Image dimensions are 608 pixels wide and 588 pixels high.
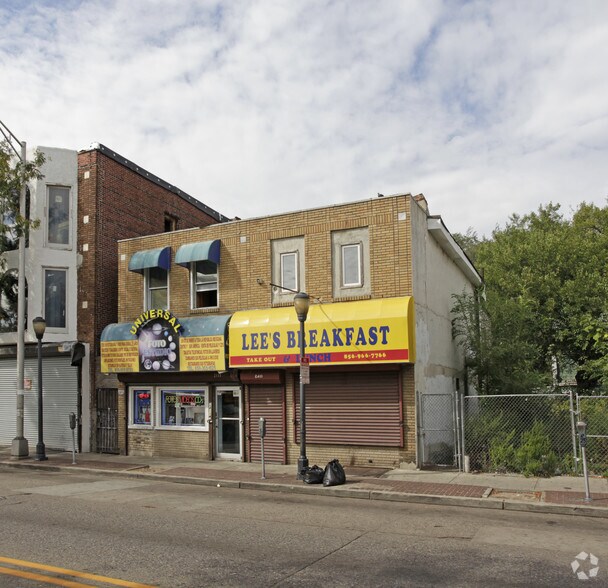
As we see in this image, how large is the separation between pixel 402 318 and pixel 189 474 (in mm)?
6165

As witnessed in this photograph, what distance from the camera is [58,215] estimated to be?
20.0m

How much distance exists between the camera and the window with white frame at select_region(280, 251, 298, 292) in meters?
16.7

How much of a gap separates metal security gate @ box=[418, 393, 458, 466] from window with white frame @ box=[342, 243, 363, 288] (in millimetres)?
3330

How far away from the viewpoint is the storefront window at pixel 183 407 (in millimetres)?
17609

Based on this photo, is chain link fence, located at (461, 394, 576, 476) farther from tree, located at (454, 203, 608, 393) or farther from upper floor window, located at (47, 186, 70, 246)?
upper floor window, located at (47, 186, 70, 246)

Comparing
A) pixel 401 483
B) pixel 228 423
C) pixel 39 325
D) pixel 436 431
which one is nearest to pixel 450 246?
pixel 436 431

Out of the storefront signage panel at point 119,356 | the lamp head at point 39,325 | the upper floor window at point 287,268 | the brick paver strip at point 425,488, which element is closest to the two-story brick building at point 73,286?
the storefront signage panel at point 119,356

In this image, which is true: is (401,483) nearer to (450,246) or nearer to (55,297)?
(450,246)

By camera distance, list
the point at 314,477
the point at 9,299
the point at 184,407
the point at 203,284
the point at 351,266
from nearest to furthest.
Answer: the point at 314,477 → the point at 351,266 → the point at 184,407 → the point at 203,284 → the point at 9,299

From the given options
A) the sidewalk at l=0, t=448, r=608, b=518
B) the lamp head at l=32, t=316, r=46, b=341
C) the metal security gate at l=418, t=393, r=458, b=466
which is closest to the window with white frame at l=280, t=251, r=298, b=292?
the metal security gate at l=418, t=393, r=458, b=466

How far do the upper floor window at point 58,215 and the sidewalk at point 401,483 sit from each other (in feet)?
23.3

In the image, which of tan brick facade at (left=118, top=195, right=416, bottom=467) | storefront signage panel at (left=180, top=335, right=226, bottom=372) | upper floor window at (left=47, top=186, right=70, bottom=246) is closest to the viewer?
tan brick facade at (left=118, top=195, right=416, bottom=467)

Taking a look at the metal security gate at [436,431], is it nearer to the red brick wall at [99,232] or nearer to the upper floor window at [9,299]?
the red brick wall at [99,232]

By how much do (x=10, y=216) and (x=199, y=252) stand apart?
7004 mm
